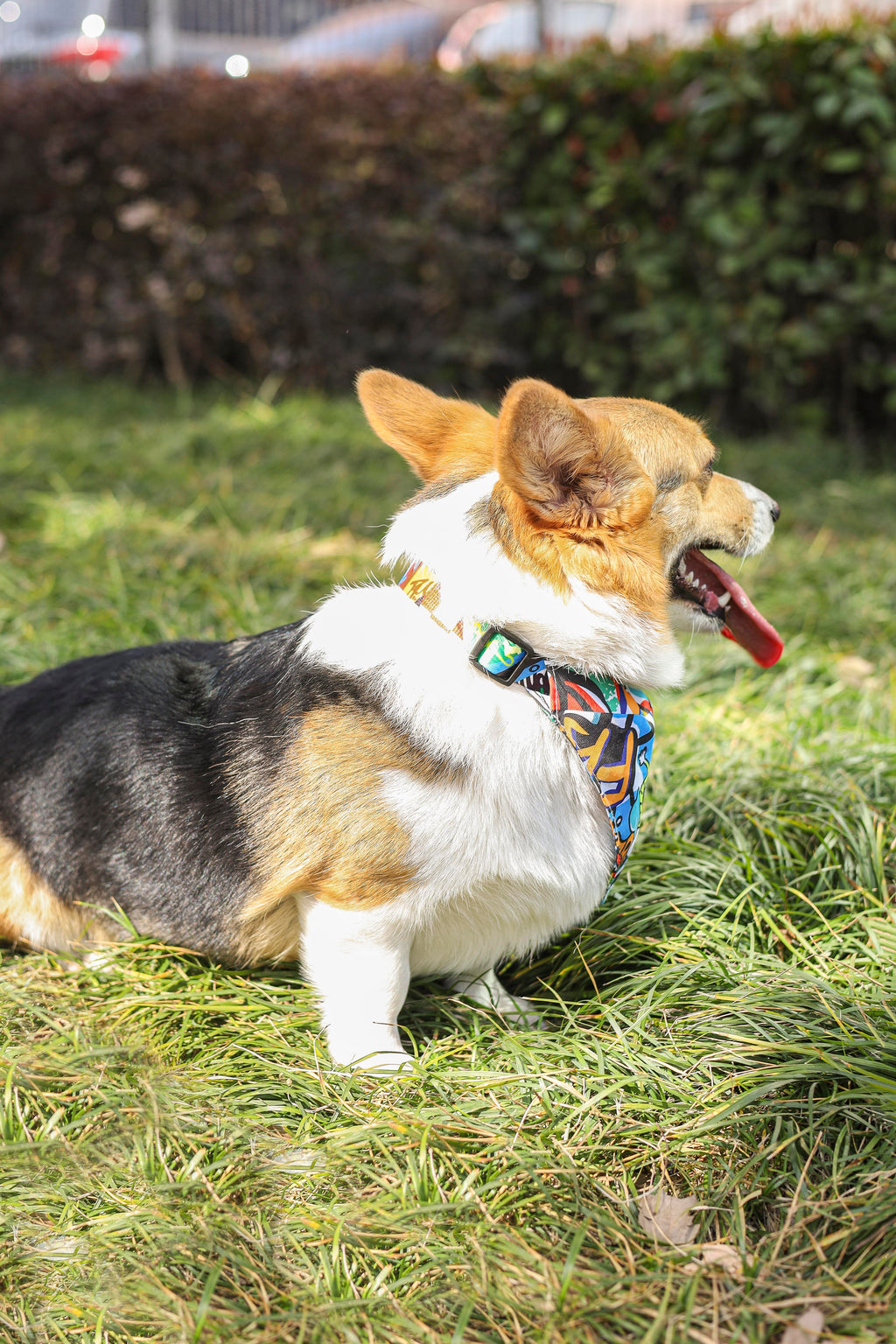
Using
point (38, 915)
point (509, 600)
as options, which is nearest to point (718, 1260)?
point (509, 600)

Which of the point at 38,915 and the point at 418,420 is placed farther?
the point at 38,915

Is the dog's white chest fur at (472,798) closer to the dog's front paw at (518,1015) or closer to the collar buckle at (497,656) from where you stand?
the collar buckle at (497,656)

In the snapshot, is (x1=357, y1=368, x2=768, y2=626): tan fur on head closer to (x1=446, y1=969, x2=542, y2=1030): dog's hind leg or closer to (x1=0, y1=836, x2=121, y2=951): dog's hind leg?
(x1=446, y1=969, x2=542, y2=1030): dog's hind leg

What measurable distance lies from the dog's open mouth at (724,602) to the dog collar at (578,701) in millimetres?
321

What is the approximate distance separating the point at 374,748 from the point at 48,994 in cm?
100

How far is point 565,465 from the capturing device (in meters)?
1.97

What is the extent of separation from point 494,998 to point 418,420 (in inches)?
49.0

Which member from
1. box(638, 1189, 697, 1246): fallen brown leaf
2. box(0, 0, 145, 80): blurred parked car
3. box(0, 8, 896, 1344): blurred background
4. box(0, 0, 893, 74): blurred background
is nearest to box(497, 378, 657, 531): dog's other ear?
box(0, 8, 896, 1344): blurred background

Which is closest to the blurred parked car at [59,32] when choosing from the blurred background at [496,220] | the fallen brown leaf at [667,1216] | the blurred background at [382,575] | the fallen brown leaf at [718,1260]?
the blurred background at [382,575]

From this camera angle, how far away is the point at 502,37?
10898 millimetres

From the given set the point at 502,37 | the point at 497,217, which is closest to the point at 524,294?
the point at 497,217

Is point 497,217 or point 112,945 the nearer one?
point 112,945

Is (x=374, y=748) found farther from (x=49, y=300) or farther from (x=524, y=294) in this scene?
(x=49, y=300)

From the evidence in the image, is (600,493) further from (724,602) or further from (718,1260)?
(718,1260)
